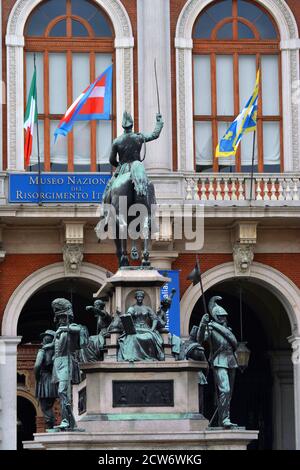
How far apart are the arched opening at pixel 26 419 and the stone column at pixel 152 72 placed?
8.84 metres

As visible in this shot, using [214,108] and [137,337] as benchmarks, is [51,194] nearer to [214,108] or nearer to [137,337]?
[214,108]

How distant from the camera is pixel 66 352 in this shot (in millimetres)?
26719

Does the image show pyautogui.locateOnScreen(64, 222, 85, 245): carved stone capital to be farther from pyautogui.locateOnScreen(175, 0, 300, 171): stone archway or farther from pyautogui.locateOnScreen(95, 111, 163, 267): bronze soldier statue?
pyautogui.locateOnScreen(95, 111, 163, 267): bronze soldier statue

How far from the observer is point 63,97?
41.5 m

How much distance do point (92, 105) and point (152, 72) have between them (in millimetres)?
2289

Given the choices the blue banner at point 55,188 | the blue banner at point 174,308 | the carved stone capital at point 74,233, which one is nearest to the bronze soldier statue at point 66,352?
the blue banner at point 174,308

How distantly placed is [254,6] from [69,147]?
5647 mm

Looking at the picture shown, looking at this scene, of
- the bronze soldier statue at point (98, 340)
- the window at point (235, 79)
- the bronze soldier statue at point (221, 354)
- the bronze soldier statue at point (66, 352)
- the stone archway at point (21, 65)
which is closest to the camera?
the bronze soldier statue at point (98, 340)

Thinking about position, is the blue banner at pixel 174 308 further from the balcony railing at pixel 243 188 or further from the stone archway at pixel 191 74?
the stone archway at pixel 191 74

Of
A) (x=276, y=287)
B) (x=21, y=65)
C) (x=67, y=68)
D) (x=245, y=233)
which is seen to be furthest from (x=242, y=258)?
(x=21, y=65)

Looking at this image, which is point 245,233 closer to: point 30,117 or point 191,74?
point 191,74

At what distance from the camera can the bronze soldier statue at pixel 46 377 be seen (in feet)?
90.2

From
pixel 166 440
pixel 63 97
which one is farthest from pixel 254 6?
pixel 166 440

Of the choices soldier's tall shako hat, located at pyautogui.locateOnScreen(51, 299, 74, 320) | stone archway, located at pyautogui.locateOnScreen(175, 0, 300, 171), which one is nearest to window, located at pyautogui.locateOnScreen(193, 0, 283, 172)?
stone archway, located at pyautogui.locateOnScreen(175, 0, 300, 171)
